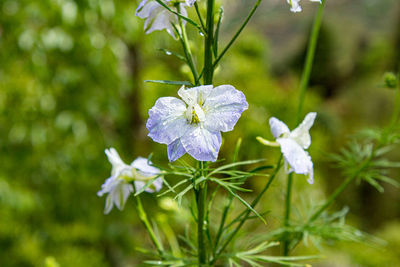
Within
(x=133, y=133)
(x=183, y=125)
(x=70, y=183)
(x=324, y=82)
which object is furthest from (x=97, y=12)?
(x=324, y=82)

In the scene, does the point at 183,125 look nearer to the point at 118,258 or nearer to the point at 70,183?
the point at 70,183

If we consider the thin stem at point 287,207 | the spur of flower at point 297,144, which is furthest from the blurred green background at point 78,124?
the spur of flower at point 297,144

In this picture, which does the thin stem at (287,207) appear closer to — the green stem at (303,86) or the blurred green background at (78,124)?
the green stem at (303,86)

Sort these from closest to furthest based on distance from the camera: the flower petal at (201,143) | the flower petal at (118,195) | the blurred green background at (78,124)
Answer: the flower petal at (201,143)
the flower petal at (118,195)
the blurred green background at (78,124)

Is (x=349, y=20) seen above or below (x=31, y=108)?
above

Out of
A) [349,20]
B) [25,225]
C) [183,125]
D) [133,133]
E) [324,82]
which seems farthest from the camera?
[349,20]

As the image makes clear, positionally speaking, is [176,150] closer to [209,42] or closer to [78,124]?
[209,42]

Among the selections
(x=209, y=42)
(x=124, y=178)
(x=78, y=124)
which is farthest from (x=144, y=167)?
(x=78, y=124)
